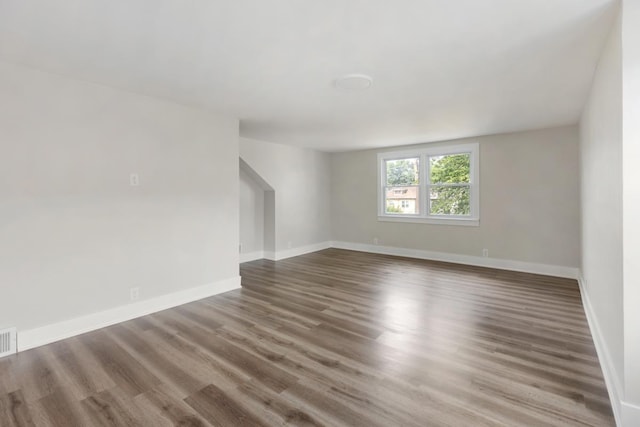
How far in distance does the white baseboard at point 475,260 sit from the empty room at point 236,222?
0.19 ft

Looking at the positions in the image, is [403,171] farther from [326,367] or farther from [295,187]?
[326,367]

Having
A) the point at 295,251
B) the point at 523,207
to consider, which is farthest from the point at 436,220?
the point at 295,251

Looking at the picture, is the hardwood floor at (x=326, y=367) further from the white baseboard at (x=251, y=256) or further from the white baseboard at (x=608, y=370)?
the white baseboard at (x=251, y=256)

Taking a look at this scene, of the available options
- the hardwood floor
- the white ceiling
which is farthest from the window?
the hardwood floor

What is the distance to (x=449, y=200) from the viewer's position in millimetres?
5848

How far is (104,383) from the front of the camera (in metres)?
2.06

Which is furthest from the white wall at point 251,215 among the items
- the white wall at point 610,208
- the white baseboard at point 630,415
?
the white baseboard at point 630,415

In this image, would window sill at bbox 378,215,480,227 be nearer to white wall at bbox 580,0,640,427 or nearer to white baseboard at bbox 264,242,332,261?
white baseboard at bbox 264,242,332,261

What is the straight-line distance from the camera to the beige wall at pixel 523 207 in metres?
4.64

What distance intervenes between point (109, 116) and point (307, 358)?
9.77ft

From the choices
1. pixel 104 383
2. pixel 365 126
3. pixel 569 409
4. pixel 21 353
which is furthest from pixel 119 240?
pixel 569 409

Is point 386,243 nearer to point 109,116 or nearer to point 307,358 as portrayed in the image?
point 307,358

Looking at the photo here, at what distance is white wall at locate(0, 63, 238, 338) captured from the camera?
8.24 ft

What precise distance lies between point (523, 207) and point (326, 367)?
4.52m
